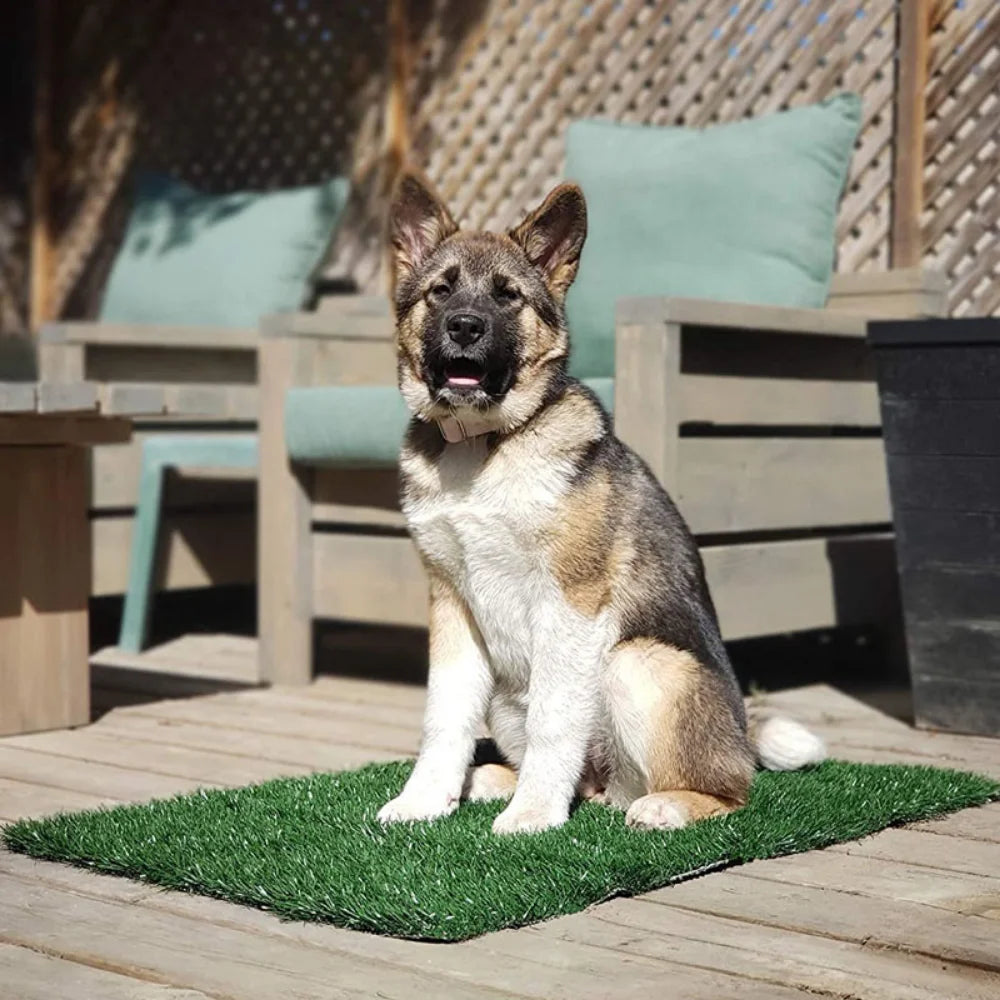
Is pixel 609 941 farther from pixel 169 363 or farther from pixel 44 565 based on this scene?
pixel 169 363

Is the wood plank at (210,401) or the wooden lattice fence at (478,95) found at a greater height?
the wooden lattice fence at (478,95)

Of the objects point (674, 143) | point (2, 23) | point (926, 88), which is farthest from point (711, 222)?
point (2, 23)

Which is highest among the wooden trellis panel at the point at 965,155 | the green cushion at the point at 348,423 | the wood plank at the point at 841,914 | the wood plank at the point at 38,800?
the wooden trellis panel at the point at 965,155

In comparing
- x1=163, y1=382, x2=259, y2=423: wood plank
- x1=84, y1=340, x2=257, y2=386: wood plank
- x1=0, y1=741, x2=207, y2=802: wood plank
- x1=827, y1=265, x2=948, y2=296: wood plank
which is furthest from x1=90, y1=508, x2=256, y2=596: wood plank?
x1=827, y1=265, x2=948, y2=296: wood plank

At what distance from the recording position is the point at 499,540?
280 cm

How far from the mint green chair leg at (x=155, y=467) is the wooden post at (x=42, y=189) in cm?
290

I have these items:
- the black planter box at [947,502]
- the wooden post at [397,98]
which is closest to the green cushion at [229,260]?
the wooden post at [397,98]

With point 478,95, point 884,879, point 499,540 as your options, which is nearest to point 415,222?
point 499,540

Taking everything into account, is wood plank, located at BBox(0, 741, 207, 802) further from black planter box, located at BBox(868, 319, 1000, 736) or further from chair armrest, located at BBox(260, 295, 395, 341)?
black planter box, located at BBox(868, 319, 1000, 736)

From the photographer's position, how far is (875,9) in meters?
4.87

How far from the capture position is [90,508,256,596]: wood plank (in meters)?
5.07

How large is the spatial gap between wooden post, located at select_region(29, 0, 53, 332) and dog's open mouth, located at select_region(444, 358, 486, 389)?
5.22 m

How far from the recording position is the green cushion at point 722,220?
4312 mm

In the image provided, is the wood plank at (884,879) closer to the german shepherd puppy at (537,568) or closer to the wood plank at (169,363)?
the german shepherd puppy at (537,568)
